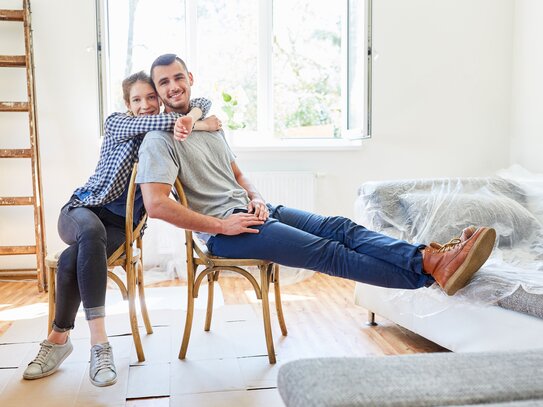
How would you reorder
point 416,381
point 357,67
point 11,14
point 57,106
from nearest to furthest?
point 416,381
point 11,14
point 57,106
point 357,67

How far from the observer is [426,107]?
168 inches

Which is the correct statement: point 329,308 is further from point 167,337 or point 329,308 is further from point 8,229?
point 8,229

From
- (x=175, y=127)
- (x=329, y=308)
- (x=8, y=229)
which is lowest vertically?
(x=329, y=308)

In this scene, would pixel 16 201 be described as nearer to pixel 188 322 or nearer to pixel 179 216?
pixel 188 322

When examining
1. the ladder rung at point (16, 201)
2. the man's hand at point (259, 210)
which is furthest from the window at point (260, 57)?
the man's hand at point (259, 210)

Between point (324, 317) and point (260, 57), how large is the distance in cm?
204

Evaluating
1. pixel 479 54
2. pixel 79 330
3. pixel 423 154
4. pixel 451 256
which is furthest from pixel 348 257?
pixel 479 54

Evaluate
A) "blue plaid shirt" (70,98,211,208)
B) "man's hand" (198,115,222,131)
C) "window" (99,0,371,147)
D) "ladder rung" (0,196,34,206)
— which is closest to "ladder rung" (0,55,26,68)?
"window" (99,0,371,147)

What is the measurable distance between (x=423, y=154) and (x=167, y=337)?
2446mm

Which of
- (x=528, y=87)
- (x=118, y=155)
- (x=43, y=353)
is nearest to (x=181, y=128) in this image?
(x=118, y=155)

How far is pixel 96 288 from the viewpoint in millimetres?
2090

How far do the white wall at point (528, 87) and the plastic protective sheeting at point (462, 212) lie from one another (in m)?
1.39

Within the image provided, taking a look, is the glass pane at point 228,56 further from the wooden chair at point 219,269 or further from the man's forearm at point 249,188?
the wooden chair at point 219,269

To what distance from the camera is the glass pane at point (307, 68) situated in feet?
14.1
